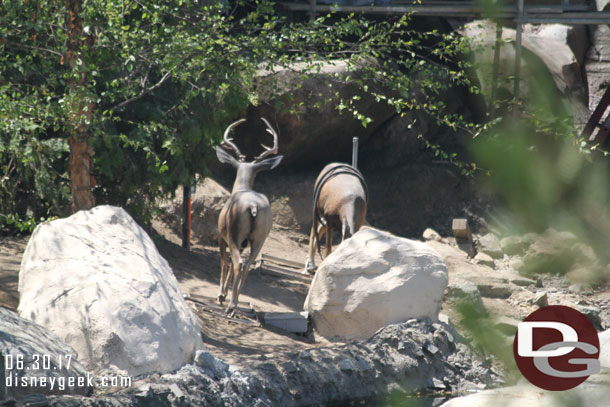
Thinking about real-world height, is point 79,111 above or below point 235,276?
above

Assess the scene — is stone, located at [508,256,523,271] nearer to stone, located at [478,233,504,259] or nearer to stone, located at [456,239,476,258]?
stone, located at [478,233,504,259]

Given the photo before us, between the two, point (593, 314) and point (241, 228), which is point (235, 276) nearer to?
point (241, 228)

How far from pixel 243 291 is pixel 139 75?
2.98 metres

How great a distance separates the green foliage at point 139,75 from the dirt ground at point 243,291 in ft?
2.80

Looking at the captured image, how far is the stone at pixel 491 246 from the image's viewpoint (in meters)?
12.8

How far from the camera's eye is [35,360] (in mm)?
4848

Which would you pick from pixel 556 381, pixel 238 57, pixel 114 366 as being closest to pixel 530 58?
pixel 556 381

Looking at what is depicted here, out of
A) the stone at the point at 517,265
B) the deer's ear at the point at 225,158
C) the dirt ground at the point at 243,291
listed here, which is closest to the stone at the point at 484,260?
the dirt ground at the point at 243,291

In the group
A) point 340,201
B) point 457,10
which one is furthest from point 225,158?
point 457,10

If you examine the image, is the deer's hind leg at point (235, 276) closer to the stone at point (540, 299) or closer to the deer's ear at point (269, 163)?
the deer's ear at point (269, 163)

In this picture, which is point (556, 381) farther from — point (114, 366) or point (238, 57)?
point (238, 57)

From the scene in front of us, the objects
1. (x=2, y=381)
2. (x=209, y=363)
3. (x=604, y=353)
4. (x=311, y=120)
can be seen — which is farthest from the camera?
(x=311, y=120)

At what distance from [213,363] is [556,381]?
4965 millimetres

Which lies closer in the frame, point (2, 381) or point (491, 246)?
point (2, 381)
